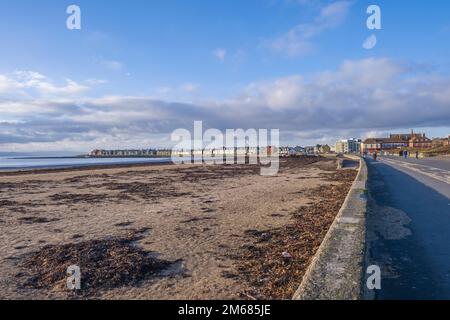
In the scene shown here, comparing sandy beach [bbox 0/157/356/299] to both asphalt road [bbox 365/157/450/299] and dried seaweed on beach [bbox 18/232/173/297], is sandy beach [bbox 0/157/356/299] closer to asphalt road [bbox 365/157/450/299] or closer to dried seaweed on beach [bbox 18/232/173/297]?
dried seaweed on beach [bbox 18/232/173/297]

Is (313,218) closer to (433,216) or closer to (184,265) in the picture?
(433,216)

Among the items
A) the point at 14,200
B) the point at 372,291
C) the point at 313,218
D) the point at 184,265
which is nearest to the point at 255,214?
the point at 313,218

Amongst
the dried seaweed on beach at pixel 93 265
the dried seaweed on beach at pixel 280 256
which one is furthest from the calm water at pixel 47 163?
the dried seaweed on beach at pixel 280 256

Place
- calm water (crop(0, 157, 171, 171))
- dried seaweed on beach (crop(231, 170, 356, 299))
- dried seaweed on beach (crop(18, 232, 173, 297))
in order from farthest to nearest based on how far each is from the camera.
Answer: calm water (crop(0, 157, 171, 171))
dried seaweed on beach (crop(18, 232, 173, 297))
dried seaweed on beach (crop(231, 170, 356, 299))

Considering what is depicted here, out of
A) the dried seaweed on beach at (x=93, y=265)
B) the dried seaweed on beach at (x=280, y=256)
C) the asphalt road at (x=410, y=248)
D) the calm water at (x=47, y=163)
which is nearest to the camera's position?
the asphalt road at (x=410, y=248)

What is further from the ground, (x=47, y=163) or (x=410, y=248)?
(x=410, y=248)

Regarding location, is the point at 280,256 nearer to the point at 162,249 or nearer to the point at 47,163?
the point at 162,249

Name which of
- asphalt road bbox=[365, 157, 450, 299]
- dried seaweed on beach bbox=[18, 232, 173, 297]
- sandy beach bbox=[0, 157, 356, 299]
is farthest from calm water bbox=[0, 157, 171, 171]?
asphalt road bbox=[365, 157, 450, 299]

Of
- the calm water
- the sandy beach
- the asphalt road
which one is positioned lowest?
the calm water

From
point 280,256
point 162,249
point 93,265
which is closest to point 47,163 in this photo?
point 162,249

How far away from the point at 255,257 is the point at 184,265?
1167mm

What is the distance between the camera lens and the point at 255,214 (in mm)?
9883

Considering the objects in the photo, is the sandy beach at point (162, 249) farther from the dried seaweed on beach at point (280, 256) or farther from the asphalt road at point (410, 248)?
the asphalt road at point (410, 248)
